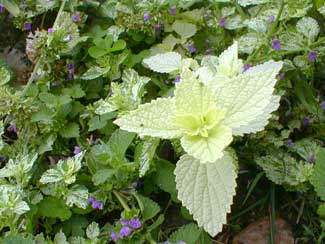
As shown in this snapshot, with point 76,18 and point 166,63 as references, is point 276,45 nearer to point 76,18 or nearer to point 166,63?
point 166,63

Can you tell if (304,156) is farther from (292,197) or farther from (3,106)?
(3,106)

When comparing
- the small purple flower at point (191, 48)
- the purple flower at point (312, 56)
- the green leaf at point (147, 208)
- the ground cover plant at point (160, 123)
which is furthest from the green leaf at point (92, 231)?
the purple flower at point (312, 56)

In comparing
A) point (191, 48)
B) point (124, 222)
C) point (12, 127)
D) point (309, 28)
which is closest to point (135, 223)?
point (124, 222)

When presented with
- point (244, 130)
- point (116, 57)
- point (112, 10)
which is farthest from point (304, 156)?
point (112, 10)

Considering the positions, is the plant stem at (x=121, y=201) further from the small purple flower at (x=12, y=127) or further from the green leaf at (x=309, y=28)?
the green leaf at (x=309, y=28)

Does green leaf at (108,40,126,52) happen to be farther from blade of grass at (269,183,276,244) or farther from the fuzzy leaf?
blade of grass at (269,183,276,244)

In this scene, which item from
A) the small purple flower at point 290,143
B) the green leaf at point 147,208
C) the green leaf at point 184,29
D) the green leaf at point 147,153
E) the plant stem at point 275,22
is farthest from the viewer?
the green leaf at point 184,29
